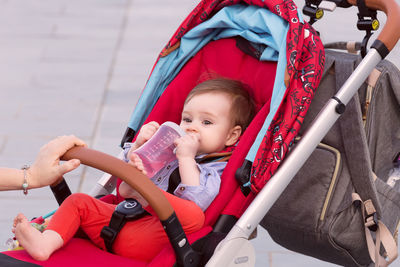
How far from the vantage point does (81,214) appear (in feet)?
8.55

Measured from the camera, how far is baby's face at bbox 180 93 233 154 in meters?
2.85

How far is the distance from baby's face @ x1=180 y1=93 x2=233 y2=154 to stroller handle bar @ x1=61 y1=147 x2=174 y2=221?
63 centimetres

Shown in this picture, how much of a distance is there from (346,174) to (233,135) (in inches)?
18.4

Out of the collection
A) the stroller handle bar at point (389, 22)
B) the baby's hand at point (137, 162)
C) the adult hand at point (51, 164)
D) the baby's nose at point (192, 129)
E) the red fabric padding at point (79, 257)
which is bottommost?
the red fabric padding at point (79, 257)

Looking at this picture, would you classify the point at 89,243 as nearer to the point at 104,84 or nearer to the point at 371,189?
the point at 371,189

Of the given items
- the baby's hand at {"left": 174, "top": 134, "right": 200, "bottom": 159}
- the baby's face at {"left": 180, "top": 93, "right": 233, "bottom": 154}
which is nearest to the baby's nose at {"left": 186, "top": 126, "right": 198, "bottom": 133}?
the baby's face at {"left": 180, "top": 93, "right": 233, "bottom": 154}

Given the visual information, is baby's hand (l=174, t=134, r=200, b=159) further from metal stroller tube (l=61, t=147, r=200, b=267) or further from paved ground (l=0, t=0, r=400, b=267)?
paved ground (l=0, t=0, r=400, b=267)

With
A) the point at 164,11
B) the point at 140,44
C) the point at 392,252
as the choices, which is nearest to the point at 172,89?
the point at 392,252

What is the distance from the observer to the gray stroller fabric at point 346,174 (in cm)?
278

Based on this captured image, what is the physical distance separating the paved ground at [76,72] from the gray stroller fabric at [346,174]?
2.73ft

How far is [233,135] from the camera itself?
2.93 m

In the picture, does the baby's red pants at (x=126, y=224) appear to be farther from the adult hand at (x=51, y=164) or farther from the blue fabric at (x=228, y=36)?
the blue fabric at (x=228, y=36)

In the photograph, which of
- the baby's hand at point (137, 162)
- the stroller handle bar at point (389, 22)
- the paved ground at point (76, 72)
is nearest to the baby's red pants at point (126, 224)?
the baby's hand at point (137, 162)

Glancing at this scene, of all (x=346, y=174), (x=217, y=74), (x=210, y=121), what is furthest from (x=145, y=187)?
(x=217, y=74)
